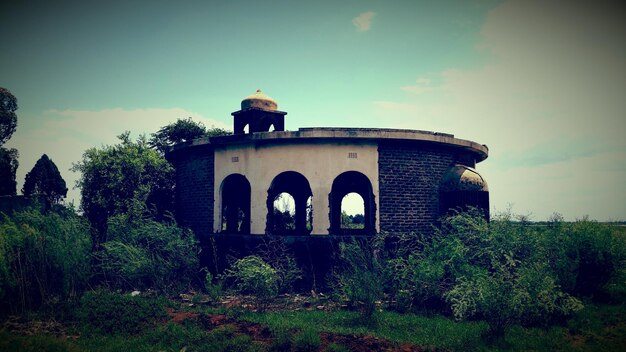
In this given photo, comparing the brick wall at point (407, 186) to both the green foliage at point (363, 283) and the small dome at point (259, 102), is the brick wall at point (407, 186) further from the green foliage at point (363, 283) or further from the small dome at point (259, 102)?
the small dome at point (259, 102)

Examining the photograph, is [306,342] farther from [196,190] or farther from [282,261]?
[196,190]

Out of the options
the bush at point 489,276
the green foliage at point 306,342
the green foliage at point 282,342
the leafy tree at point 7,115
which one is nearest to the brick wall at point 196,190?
the bush at point 489,276

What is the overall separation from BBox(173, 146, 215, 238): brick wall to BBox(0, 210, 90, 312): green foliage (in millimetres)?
3928

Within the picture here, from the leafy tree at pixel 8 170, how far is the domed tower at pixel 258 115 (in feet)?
69.5

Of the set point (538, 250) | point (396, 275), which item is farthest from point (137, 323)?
point (538, 250)

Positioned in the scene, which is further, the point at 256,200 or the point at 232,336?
the point at 256,200

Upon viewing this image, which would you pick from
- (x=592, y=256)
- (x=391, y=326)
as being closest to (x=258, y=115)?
(x=391, y=326)

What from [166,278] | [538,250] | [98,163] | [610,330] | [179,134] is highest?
[179,134]

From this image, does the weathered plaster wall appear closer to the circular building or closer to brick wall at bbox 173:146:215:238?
the circular building

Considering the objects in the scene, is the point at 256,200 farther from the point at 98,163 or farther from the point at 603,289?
the point at 98,163

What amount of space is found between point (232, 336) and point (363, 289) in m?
2.76

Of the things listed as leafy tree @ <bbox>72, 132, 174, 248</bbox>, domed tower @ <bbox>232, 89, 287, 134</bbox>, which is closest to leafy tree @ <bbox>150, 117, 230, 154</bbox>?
leafy tree @ <bbox>72, 132, 174, 248</bbox>

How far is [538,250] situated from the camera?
1023 cm

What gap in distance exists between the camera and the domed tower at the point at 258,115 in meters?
14.5
